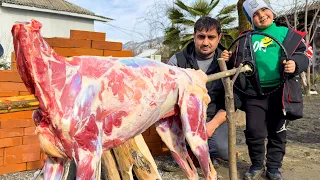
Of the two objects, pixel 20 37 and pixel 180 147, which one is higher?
pixel 20 37

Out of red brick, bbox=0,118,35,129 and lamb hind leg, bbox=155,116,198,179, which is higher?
lamb hind leg, bbox=155,116,198,179

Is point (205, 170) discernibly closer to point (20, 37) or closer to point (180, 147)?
point (180, 147)

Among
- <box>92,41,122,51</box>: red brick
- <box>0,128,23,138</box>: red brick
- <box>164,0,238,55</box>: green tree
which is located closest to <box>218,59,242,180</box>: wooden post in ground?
<box>92,41,122,51</box>: red brick

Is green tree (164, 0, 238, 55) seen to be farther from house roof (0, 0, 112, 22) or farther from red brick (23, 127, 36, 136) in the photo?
red brick (23, 127, 36, 136)

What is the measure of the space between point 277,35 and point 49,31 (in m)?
14.3

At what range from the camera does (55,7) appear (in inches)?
629

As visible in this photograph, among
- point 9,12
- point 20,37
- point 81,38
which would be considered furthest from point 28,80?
point 9,12

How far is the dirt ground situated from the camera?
3.86m

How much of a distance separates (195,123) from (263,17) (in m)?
1.53

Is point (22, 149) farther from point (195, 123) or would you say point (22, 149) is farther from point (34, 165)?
point (195, 123)

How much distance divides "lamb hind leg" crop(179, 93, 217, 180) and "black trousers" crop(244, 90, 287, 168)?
4.42ft

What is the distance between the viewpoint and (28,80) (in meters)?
1.85

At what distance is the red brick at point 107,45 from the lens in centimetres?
381

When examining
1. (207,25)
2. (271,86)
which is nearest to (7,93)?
(207,25)
